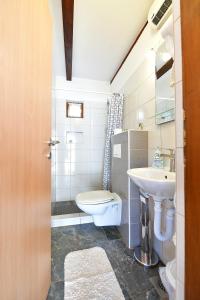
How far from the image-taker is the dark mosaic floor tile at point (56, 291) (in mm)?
1012

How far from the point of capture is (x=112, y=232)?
1.84 m

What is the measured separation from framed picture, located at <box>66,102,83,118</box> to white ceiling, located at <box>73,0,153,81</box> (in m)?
0.57

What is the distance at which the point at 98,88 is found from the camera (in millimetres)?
2844

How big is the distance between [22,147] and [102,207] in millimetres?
1303

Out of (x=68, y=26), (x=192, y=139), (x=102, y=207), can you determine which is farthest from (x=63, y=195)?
(x=192, y=139)

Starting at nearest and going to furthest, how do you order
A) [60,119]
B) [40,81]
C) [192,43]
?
[192,43] → [40,81] → [60,119]

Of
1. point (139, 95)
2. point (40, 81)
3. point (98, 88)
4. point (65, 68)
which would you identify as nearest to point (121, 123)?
point (139, 95)

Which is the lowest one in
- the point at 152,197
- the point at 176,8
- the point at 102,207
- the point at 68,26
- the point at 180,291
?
the point at 102,207

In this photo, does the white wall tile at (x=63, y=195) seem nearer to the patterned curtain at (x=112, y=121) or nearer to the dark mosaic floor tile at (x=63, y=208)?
the dark mosaic floor tile at (x=63, y=208)

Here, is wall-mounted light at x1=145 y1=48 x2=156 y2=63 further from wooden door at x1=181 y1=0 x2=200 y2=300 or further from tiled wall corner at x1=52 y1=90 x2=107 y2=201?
tiled wall corner at x1=52 y1=90 x2=107 y2=201

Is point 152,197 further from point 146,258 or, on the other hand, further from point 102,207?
point 102,207

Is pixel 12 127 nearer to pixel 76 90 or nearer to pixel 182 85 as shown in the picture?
pixel 182 85

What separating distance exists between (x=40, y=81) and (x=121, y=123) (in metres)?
1.68

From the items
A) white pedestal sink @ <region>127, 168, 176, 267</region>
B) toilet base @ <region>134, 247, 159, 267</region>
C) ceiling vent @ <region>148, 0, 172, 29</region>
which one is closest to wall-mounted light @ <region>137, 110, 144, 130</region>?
white pedestal sink @ <region>127, 168, 176, 267</region>
